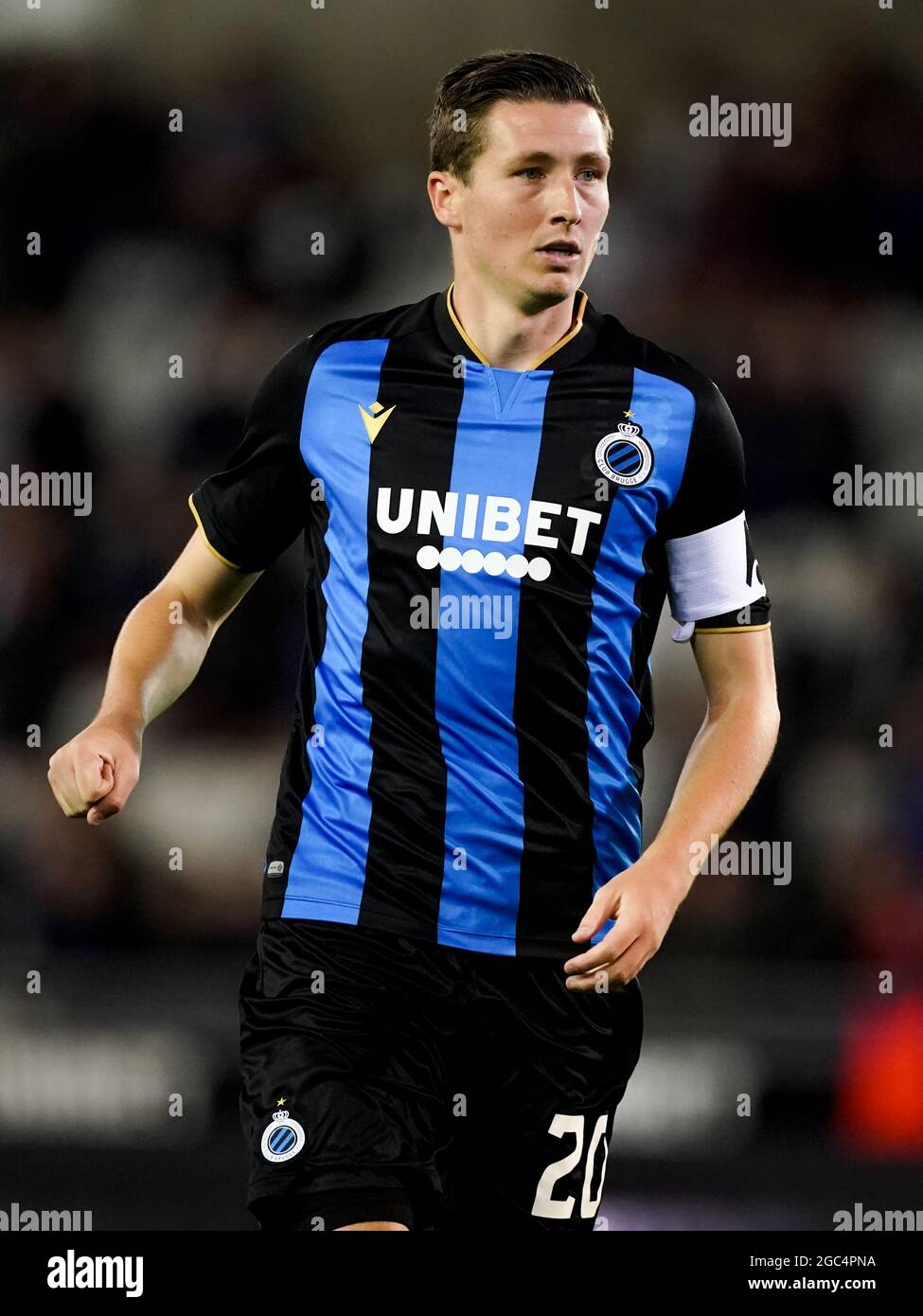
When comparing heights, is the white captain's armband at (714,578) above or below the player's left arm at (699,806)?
above

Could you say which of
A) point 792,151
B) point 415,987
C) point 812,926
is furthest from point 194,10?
point 415,987

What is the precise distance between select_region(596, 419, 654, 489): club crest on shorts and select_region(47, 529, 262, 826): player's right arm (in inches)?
28.6

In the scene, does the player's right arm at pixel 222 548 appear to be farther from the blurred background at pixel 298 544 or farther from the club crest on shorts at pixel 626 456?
the blurred background at pixel 298 544

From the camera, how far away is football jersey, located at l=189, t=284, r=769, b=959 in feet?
9.96

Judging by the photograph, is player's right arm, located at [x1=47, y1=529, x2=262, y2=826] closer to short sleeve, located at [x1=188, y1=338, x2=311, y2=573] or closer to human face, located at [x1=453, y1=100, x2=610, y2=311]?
short sleeve, located at [x1=188, y1=338, x2=311, y2=573]

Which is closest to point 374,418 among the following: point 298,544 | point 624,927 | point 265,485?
point 265,485

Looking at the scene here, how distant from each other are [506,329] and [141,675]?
914mm

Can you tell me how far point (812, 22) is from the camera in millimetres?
7105

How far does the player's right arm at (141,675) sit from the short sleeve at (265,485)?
0.15 ft

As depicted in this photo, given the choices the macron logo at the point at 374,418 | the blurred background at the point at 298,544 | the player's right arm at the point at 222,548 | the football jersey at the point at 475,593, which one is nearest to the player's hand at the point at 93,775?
the player's right arm at the point at 222,548

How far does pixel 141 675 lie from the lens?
3195mm

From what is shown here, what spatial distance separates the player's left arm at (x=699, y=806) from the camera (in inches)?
108

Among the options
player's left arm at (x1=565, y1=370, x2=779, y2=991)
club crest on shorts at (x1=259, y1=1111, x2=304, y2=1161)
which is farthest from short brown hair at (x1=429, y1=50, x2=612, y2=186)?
club crest on shorts at (x1=259, y1=1111, x2=304, y2=1161)
